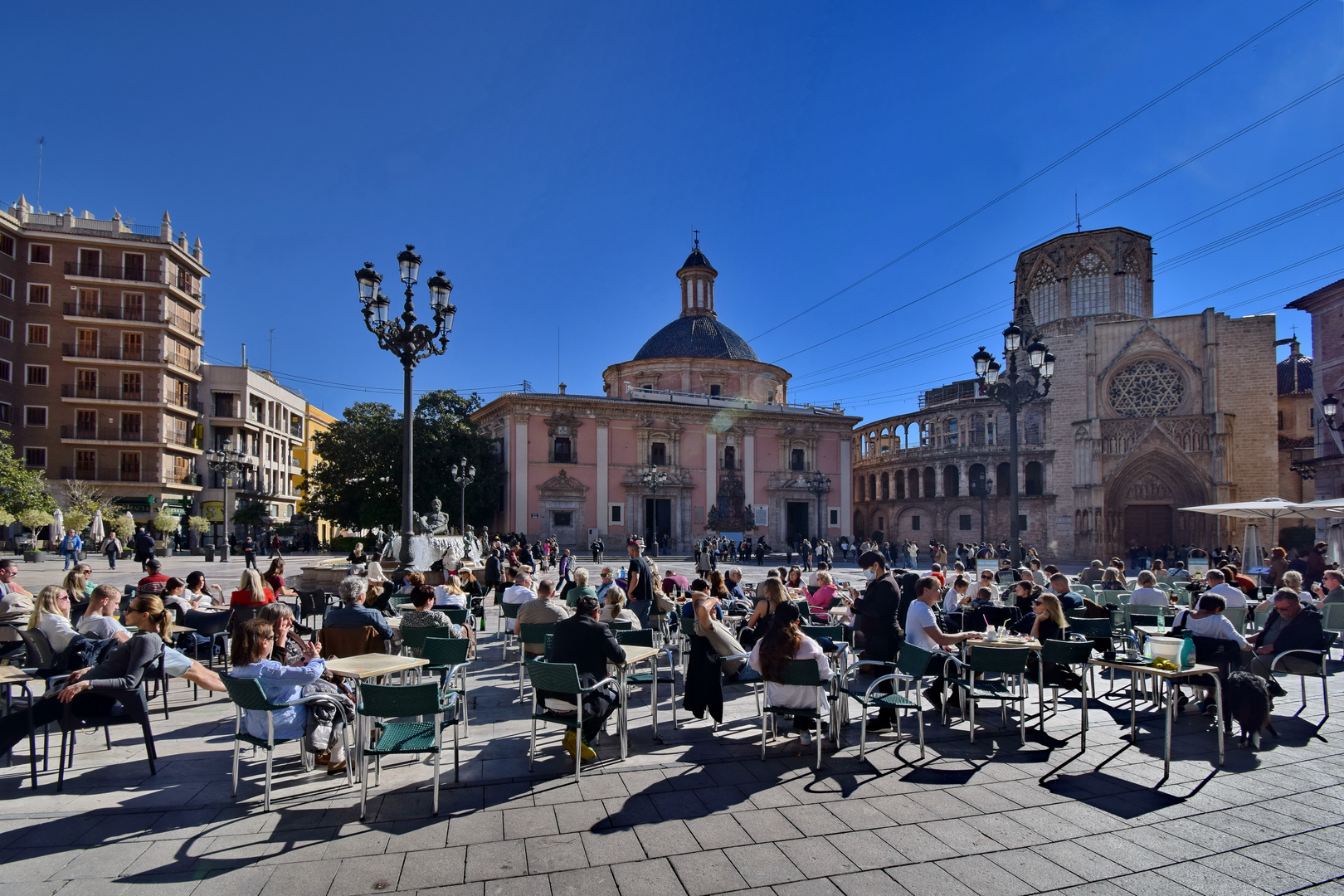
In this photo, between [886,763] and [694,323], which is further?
[694,323]

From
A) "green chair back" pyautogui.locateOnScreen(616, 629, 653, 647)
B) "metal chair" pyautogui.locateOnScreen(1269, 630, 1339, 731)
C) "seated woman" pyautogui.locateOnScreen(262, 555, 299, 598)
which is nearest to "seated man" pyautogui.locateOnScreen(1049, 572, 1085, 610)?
"metal chair" pyautogui.locateOnScreen(1269, 630, 1339, 731)

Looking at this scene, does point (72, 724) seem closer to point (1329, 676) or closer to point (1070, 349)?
point (1329, 676)

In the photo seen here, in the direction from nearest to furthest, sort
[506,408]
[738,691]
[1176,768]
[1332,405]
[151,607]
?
1. [1176,768]
2. [151,607]
3. [738,691]
4. [1332,405]
5. [506,408]

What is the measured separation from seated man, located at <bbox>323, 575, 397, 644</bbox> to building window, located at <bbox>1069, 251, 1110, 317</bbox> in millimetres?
43181

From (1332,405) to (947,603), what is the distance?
14.5 m

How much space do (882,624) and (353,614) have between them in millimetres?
4537

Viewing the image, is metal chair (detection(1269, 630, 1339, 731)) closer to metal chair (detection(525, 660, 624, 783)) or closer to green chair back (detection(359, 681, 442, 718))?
metal chair (detection(525, 660, 624, 783))

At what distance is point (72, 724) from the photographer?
4.94 m

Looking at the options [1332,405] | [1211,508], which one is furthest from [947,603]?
[1332,405]

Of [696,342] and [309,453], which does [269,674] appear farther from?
[309,453]

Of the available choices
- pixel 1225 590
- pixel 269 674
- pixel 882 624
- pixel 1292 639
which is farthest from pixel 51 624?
pixel 1225 590

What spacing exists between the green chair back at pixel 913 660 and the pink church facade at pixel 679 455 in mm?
31326

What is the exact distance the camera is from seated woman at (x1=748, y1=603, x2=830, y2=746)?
5418 millimetres

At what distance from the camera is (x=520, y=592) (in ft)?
29.4
